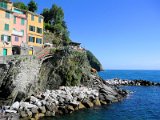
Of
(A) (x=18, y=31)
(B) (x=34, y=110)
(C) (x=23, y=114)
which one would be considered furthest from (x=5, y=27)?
(C) (x=23, y=114)

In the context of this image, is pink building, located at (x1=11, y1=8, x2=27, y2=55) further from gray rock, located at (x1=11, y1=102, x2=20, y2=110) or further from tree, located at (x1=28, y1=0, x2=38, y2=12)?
tree, located at (x1=28, y1=0, x2=38, y2=12)

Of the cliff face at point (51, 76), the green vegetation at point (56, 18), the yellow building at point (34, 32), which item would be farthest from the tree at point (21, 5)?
the cliff face at point (51, 76)

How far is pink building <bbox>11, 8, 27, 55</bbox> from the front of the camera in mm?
58469

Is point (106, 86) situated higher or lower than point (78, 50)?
lower

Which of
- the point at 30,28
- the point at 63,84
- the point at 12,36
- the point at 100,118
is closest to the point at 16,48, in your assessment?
the point at 12,36

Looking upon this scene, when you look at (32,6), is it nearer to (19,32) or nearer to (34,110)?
(19,32)

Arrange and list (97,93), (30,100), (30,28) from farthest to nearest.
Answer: (30,28)
(97,93)
(30,100)

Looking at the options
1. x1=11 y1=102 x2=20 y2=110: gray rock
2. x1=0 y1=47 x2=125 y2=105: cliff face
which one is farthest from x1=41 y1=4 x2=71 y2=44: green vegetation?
x1=11 y1=102 x2=20 y2=110: gray rock

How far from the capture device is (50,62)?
55.8 m

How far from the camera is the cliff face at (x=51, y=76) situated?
44969 mm

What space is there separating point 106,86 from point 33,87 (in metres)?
18.2

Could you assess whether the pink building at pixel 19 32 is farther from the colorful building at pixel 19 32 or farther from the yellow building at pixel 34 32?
the yellow building at pixel 34 32

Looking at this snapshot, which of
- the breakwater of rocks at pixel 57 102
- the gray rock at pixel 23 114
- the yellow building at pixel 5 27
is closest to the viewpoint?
the gray rock at pixel 23 114

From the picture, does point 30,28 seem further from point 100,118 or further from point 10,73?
point 100,118
